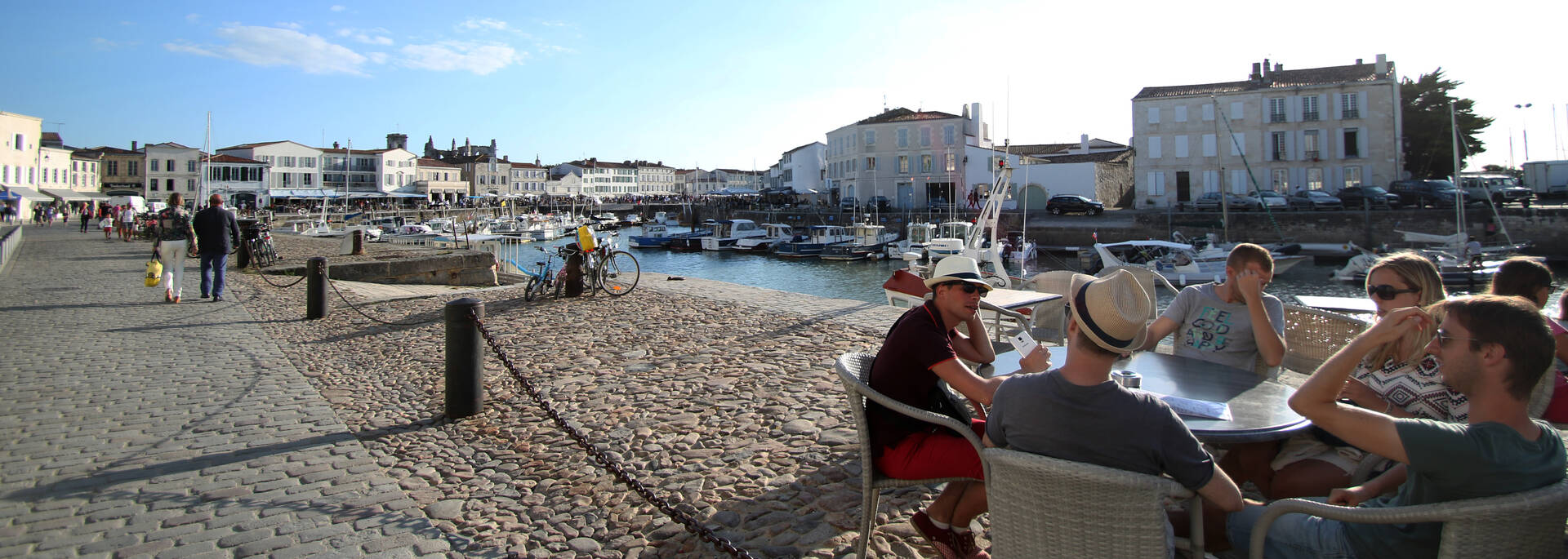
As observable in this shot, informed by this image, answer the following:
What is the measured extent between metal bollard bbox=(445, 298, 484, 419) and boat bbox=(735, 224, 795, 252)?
4552cm

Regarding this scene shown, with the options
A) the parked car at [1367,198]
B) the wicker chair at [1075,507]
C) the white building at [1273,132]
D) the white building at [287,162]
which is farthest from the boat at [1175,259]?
the white building at [287,162]

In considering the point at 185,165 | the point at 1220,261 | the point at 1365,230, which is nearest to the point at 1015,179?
the point at 1365,230

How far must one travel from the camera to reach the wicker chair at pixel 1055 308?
6828 mm

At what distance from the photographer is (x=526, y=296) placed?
11602mm

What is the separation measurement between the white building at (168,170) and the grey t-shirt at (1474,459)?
93.5 m

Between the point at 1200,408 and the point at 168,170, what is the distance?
95703mm

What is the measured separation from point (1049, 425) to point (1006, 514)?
29cm

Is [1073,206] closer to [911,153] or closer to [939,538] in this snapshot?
[911,153]

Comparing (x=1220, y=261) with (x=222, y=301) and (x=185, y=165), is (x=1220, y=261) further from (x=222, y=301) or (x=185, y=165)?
(x=185, y=165)

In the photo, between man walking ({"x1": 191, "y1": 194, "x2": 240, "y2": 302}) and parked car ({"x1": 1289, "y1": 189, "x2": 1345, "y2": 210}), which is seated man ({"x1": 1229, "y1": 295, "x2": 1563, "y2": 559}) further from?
parked car ({"x1": 1289, "y1": 189, "x2": 1345, "y2": 210})

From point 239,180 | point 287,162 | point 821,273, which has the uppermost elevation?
point 287,162

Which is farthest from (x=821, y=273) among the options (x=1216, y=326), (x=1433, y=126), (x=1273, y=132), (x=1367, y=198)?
(x=1433, y=126)

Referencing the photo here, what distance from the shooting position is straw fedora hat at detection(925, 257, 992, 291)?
324 centimetres

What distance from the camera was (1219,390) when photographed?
3463 mm
